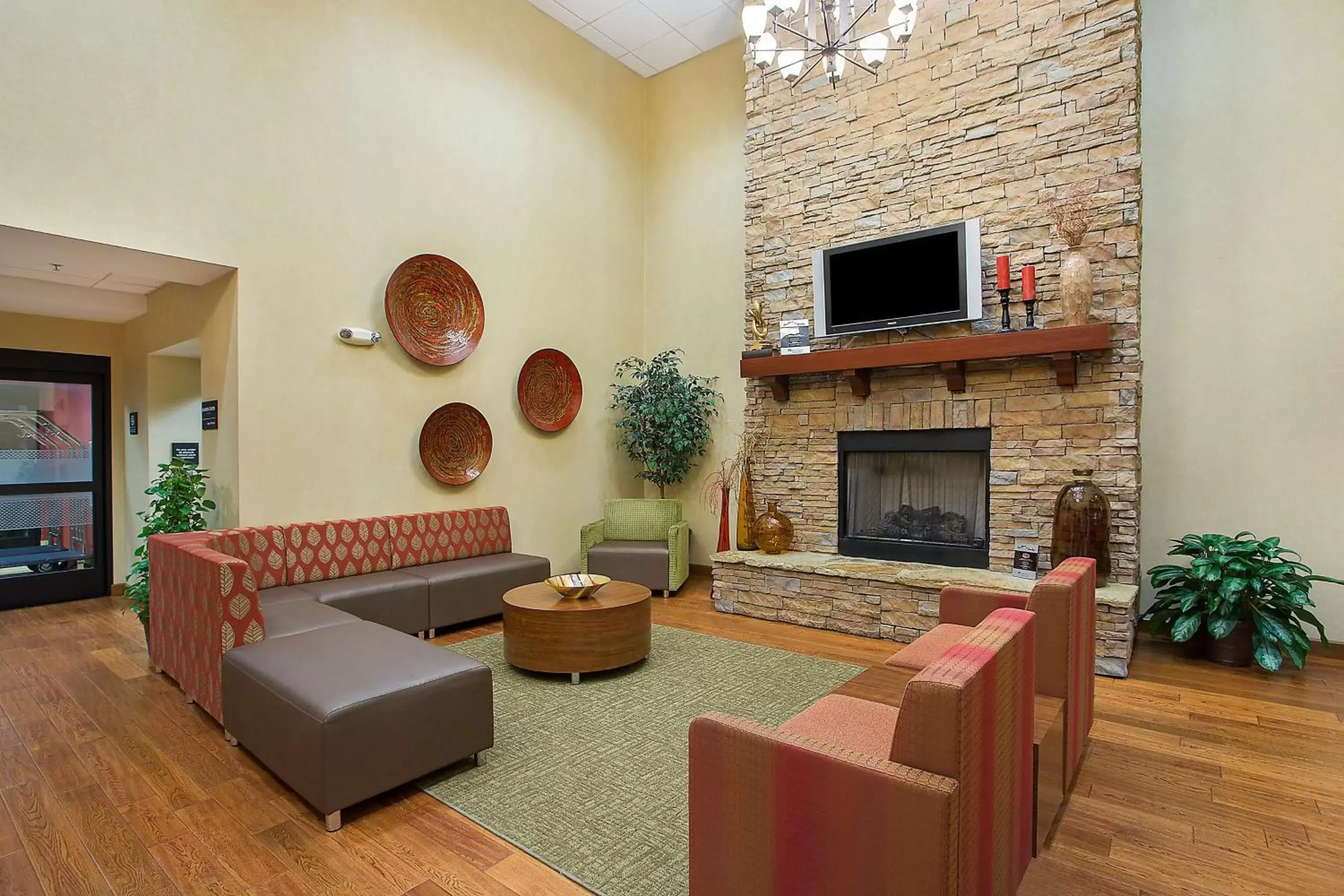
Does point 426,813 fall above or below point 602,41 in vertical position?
below

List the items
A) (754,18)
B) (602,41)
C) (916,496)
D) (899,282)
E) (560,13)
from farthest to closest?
(602,41), (560,13), (916,496), (899,282), (754,18)

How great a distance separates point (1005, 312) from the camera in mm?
4305

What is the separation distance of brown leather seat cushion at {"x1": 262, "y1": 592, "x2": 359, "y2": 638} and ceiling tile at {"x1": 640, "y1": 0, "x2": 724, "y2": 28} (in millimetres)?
5201

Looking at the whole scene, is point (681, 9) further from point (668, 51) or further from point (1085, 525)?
point (1085, 525)

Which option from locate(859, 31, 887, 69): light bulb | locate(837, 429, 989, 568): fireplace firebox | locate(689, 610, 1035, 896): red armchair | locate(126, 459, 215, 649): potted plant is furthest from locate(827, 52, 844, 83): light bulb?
locate(126, 459, 215, 649): potted plant

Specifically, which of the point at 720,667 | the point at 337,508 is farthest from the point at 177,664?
the point at 720,667

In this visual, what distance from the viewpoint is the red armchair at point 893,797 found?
135 centimetres

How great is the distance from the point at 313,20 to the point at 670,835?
16.8ft

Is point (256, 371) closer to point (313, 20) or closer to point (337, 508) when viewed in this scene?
point (337, 508)

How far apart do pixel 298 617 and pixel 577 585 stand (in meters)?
1.38

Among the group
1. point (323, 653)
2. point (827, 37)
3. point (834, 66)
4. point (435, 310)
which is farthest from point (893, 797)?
point (435, 310)

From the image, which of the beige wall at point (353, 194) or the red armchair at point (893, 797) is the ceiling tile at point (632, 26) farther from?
the red armchair at point (893, 797)

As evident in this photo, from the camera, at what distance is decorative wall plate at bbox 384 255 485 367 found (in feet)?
15.9

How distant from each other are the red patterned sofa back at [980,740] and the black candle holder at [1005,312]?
304cm
